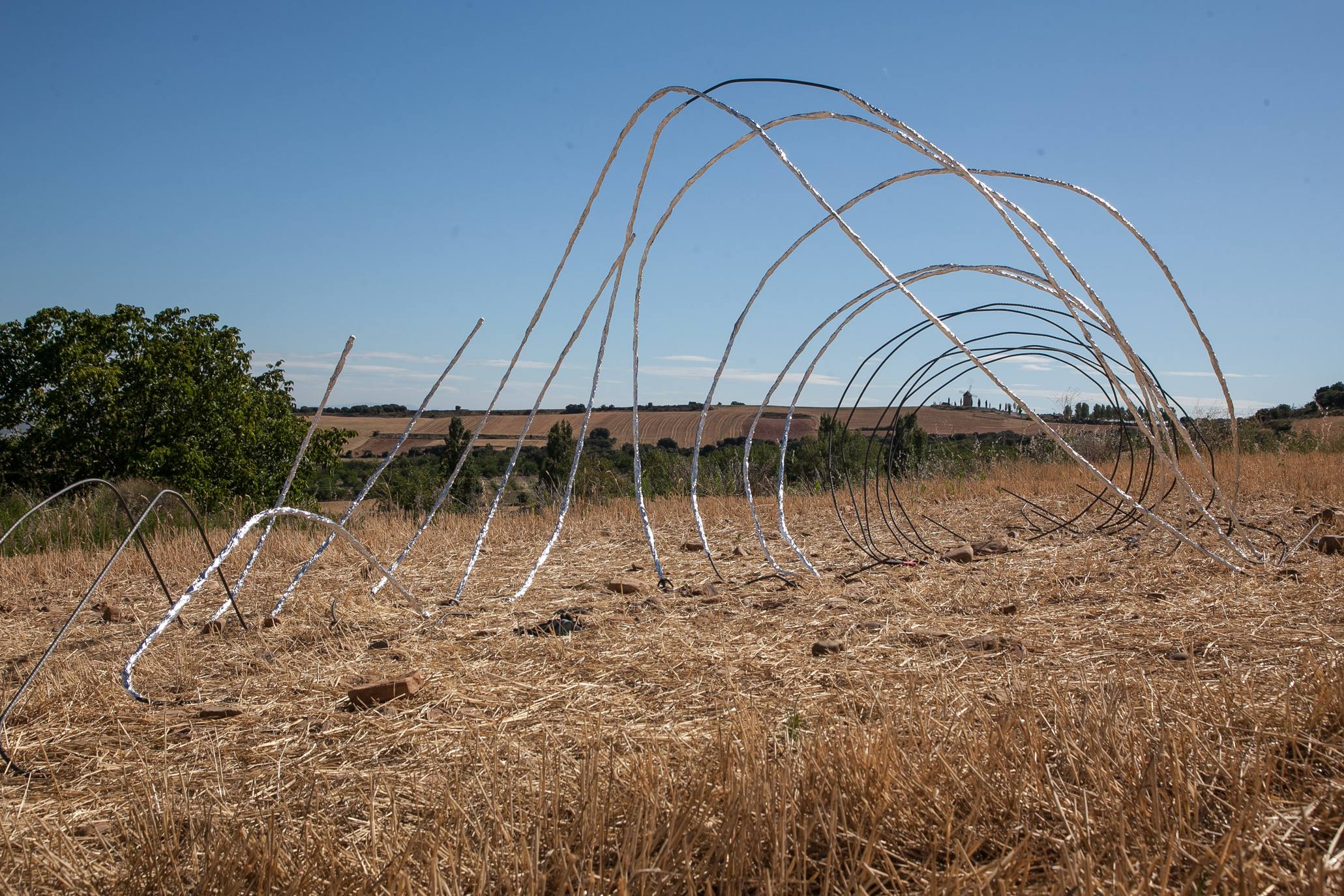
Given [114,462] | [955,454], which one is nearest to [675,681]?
[955,454]

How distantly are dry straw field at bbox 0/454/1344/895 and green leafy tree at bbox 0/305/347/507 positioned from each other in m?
15.9

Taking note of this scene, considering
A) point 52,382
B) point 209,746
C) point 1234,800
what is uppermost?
point 52,382

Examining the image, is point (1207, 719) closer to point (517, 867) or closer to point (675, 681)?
point (675, 681)

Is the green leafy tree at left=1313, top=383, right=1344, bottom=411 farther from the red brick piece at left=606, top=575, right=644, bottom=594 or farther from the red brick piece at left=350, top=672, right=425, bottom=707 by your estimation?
the red brick piece at left=350, top=672, right=425, bottom=707

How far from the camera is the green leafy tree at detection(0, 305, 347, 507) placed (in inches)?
758

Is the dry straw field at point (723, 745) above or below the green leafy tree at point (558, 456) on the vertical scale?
below

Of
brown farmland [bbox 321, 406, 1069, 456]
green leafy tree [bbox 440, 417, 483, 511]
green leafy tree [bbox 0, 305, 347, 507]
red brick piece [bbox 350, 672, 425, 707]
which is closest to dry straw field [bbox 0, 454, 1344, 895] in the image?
red brick piece [bbox 350, 672, 425, 707]

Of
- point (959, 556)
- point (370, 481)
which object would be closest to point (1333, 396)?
point (959, 556)

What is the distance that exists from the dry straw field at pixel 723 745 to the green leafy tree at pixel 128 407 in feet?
52.0

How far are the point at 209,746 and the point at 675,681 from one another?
177 cm

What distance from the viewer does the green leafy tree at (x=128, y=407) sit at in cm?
1925

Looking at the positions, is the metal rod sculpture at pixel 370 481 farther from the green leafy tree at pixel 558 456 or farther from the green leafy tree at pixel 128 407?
the green leafy tree at pixel 128 407

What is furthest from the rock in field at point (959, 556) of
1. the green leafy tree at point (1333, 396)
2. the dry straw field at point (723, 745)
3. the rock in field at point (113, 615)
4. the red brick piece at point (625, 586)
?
the green leafy tree at point (1333, 396)

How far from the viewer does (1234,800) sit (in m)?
2.09
